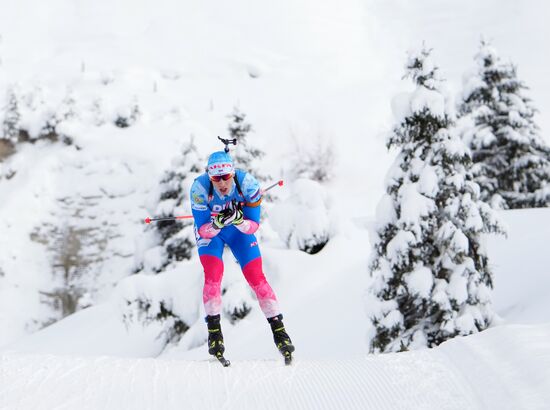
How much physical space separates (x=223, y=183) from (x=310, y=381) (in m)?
2.18

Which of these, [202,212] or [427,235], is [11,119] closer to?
[427,235]

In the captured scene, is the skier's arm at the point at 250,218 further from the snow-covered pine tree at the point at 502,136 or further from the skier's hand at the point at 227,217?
the snow-covered pine tree at the point at 502,136

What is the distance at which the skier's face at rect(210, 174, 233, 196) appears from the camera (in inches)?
219

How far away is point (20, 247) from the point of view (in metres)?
35.3

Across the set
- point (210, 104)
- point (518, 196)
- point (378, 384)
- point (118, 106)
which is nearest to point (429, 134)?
point (378, 384)

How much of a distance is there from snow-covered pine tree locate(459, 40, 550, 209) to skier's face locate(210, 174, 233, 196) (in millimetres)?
18083

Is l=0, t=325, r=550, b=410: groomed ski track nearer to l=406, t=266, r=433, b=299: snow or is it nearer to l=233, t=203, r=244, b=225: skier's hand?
l=233, t=203, r=244, b=225: skier's hand

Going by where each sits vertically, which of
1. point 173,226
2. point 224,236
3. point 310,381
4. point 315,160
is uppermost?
point 315,160

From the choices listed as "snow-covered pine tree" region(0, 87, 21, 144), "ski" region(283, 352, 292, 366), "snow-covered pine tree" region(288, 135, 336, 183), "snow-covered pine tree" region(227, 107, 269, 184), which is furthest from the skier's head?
"snow-covered pine tree" region(288, 135, 336, 183)

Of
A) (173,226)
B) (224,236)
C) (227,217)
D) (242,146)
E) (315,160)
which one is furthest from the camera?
(315,160)

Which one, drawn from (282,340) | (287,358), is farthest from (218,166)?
(287,358)

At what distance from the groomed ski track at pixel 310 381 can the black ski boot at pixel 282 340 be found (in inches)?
5.9

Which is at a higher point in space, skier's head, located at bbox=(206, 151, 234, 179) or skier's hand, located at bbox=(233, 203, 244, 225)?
skier's head, located at bbox=(206, 151, 234, 179)

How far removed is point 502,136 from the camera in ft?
71.7
